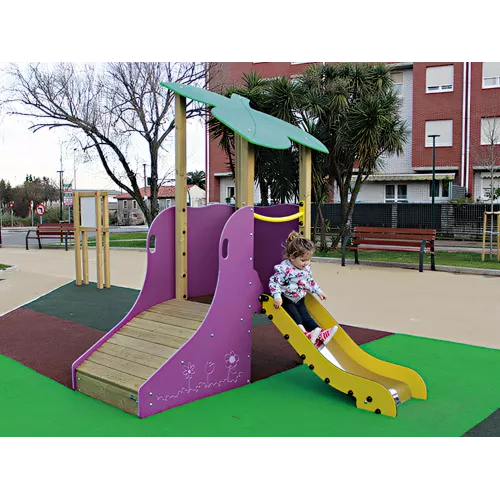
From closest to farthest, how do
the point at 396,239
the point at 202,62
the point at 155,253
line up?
the point at 155,253
the point at 396,239
the point at 202,62

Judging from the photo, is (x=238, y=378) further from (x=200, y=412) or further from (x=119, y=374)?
(x=119, y=374)

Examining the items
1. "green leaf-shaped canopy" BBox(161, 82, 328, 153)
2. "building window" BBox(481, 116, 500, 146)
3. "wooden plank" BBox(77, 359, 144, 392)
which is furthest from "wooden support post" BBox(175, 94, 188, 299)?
"building window" BBox(481, 116, 500, 146)

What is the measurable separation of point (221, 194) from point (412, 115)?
12.6m

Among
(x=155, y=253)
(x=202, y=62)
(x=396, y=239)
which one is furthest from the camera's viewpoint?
(x=202, y=62)

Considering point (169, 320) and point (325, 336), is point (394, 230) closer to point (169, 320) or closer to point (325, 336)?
point (325, 336)

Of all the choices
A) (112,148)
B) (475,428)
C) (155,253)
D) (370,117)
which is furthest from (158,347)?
(112,148)

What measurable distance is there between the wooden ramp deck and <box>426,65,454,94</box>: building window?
27.4 m

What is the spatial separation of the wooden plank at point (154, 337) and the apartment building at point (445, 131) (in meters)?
23.2

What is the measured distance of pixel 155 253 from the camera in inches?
178

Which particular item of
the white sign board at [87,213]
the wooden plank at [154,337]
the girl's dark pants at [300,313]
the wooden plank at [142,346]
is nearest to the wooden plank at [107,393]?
the wooden plank at [142,346]

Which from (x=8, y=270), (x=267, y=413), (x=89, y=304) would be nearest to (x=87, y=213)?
(x=89, y=304)

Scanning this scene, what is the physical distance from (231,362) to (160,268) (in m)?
1.06

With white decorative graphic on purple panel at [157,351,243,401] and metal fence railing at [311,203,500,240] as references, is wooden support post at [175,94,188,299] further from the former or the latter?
metal fence railing at [311,203,500,240]

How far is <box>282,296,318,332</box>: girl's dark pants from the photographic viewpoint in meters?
4.35
